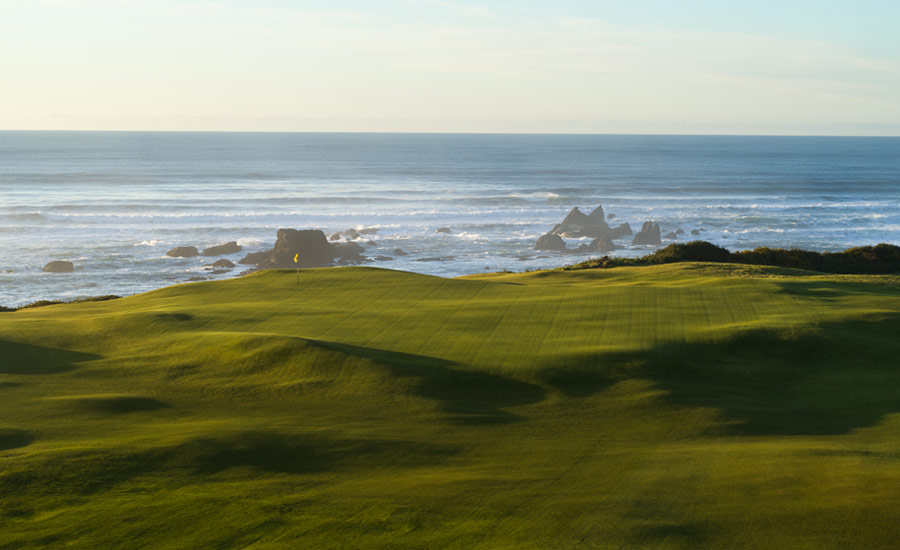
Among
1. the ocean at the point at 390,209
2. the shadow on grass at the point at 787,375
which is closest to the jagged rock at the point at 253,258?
the ocean at the point at 390,209

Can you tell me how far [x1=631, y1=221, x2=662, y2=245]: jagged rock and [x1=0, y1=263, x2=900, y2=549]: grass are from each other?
41463 millimetres

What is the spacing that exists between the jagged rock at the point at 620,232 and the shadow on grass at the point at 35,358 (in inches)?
2154

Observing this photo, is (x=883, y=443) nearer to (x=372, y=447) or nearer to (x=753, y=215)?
(x=372, y=447)

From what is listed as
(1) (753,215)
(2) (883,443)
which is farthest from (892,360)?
(1) (753,215)

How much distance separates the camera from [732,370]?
17219mm

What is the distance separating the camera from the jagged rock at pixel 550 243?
63109 mm

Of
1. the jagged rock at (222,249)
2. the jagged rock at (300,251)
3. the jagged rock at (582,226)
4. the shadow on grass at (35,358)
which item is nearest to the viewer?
the shadow on grass at (35,358)

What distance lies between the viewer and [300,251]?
5550 centimetres

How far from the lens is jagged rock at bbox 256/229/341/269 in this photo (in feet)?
179

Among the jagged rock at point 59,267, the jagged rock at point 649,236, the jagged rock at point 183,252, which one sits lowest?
the jagged rock at point 59,267

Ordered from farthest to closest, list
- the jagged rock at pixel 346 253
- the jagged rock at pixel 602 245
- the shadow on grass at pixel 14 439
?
the jagged rock at pixel 602 245, the jagged rock at pixel 346 253, the shadow on grass at pixel 14 439

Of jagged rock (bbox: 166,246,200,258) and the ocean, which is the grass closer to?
the ocean

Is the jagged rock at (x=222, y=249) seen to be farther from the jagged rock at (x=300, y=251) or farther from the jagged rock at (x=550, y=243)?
the jagged rock at (x=550, y=243)

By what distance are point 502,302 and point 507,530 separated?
13.2m
